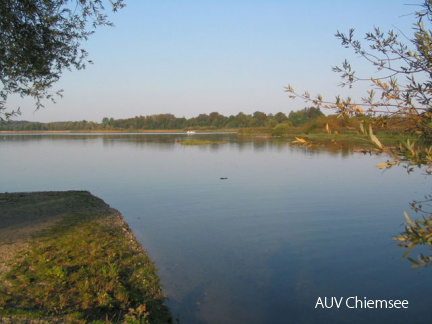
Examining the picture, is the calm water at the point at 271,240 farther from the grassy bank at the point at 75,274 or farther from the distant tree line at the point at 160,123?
the distant tree line at the point at 160,123

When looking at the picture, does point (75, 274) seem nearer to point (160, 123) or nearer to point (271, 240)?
point (271, 240)

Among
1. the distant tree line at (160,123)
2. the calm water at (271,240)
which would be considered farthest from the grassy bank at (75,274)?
the distant tree line at (160,123)

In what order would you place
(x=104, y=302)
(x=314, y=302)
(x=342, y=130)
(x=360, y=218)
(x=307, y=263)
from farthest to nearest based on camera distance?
(x=360, y=218) < (x=307, y=263) < (x=314, y=302) < (x=104, y=302) < (x=342, y=130)

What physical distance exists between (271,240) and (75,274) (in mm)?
5465

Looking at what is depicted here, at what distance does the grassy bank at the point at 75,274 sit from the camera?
5000 mm

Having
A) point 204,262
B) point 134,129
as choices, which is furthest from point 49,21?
point 134,129

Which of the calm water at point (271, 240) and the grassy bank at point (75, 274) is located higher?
the grassy bank at point (75, 274)

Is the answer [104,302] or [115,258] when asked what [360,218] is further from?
[104,302]

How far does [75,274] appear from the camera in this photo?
20.8 ft

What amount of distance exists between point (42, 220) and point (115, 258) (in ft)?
11.6

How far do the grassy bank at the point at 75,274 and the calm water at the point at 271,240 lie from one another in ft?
2.41

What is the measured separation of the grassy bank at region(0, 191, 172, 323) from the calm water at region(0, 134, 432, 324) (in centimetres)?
74

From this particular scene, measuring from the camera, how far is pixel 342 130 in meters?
2.98

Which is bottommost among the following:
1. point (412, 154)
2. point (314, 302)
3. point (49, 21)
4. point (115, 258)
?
point (314, 302)
